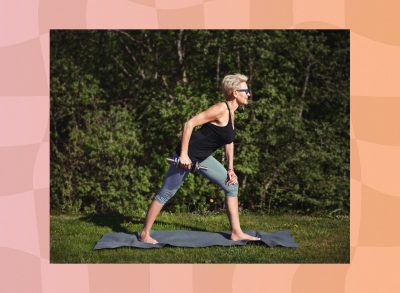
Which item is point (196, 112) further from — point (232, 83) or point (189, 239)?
point (189, 239)

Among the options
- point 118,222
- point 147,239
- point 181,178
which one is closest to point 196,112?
point 118,222

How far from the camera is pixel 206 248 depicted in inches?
256

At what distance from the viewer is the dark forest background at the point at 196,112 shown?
28.7ft

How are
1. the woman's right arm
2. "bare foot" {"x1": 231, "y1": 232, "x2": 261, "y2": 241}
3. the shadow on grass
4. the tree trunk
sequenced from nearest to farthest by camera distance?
the woman's right arm → "bare foot" {"x1": 231, "y1": 232, "x2": 261, "y2": 241} → the shadow on grass → the tree trunk

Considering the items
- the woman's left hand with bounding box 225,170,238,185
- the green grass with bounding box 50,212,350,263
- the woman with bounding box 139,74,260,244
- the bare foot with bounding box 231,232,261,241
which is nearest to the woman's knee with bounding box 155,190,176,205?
the woman with bounding box 139,74,260,244

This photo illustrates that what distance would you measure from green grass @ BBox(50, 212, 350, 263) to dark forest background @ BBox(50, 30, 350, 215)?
0.63 metres

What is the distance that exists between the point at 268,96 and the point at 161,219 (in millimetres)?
2695

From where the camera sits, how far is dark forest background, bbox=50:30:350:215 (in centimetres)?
875

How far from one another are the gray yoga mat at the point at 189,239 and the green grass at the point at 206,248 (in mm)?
86

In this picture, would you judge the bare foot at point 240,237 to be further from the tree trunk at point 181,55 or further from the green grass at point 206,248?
the tree trunk at point 181,55

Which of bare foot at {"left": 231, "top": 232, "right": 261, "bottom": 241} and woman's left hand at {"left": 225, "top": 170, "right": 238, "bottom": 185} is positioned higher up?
woman's left hand at {"left": 225, "top": 170, "right": 238, "bottom": 185}

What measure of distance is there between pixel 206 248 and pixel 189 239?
14.4 inches

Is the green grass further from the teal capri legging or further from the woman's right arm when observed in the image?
the woman's right arm
